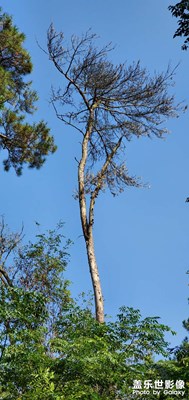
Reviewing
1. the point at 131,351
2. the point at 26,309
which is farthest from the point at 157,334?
the point at 26,309

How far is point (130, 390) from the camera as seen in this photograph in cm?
516

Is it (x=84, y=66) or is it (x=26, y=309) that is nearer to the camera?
(x=26, y=309)

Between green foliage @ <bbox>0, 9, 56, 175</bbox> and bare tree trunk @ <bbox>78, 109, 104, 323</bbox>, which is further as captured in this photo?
green foliage @ <bbox>0, 9, 56, 175</bbox>

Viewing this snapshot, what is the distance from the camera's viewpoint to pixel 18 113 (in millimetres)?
12086

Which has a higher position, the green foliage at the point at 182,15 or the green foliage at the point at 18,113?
the green foliage at the point at 18,113

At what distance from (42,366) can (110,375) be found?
77 cm

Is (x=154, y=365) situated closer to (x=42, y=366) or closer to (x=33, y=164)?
(x=42, y=366)

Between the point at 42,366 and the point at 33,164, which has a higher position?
the point at 33,164

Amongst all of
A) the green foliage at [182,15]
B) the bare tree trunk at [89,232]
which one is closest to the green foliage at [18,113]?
the bare tree trunk at [89,232]

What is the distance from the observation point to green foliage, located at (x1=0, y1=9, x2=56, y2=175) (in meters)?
11.7

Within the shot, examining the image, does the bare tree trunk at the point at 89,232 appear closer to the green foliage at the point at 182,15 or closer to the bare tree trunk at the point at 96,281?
the bare tree trunk at the point at 96,281

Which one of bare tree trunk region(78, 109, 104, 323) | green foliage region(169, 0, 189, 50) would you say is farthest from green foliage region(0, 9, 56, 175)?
green foliage region(169, 0, 189, 50)

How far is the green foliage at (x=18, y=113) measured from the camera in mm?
Answer: 11711

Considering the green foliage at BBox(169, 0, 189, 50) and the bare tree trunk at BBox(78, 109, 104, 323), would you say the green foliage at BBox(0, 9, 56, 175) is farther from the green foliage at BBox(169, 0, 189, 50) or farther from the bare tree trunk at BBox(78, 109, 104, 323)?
the green foliage at BBox(169, 0, 189, 50)
